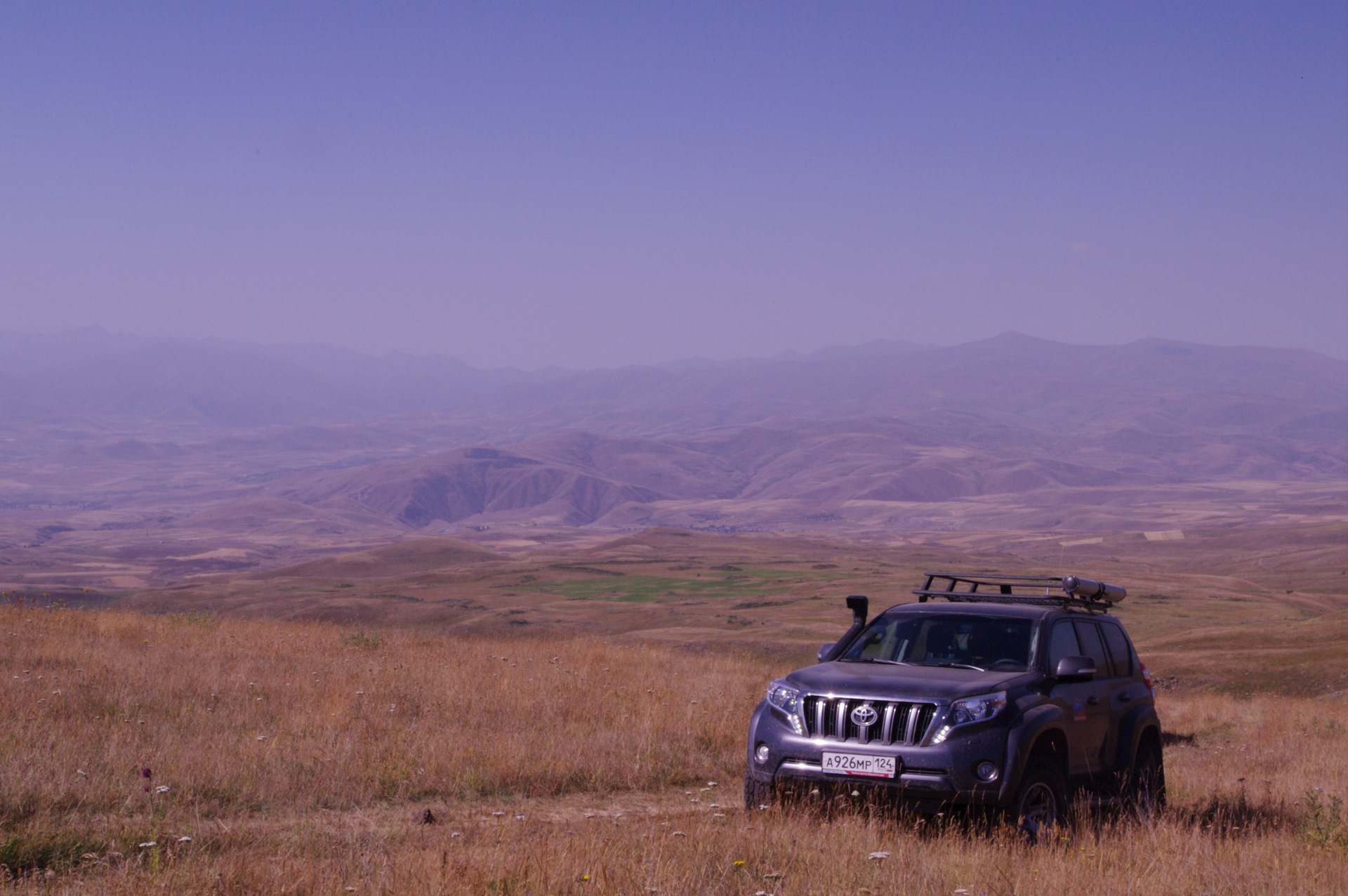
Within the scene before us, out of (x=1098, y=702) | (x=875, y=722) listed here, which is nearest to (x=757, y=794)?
(x=875, y=722)

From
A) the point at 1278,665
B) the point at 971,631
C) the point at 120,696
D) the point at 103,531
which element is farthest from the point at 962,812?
the point at 103,531

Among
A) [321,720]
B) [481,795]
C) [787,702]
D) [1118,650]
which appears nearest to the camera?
[787,702]

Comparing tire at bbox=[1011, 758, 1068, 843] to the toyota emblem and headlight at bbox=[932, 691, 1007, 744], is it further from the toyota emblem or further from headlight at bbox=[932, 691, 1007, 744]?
the toyota emblem

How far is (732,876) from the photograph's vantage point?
19.7 feet

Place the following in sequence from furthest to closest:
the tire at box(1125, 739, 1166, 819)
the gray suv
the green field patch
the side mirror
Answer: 1. the green field patch
2. the tire at box(1125, 739, 1166, 819)
3. the side mirror
4. the gray suv

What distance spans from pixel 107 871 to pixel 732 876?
10.4ft

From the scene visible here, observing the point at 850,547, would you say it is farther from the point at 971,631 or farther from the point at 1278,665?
the point at 971,631

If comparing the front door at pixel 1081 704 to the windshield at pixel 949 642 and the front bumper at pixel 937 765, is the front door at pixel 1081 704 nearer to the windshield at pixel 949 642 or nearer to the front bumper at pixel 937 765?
the windshield at pixel 949 642

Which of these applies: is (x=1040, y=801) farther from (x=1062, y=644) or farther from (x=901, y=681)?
(x=1062, y=644)

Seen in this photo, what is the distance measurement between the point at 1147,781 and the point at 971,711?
9.48 feet

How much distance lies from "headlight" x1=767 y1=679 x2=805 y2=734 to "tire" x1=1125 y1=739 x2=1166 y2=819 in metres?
2.93

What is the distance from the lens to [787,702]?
7891 millimetres

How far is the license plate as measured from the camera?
7246 mm

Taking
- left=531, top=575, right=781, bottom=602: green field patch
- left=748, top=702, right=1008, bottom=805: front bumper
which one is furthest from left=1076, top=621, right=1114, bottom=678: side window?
left=531, top=575, right=781, bottom=602: green field patch
